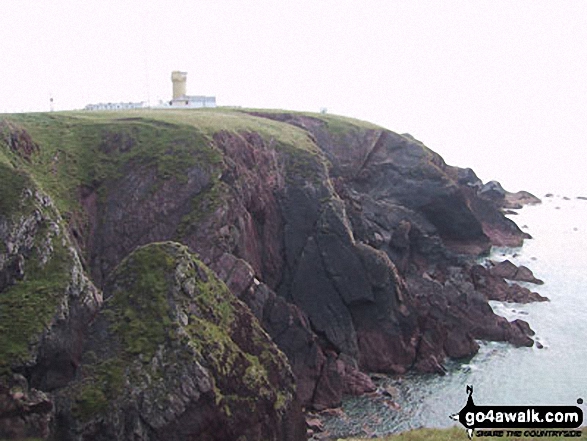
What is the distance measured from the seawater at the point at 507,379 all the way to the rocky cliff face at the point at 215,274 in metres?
2.08

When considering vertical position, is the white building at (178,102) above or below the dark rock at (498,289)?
above

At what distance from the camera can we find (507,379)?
55281 mm

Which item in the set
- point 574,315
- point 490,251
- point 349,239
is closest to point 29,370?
point 349,239

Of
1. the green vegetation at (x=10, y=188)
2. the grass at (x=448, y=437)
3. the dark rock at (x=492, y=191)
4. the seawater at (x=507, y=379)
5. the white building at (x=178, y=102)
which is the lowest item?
the seawater at (x=507, y=379)

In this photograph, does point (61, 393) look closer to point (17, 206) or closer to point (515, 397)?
point (17, 206)

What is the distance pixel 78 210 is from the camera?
57.9 meters

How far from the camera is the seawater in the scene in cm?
4838

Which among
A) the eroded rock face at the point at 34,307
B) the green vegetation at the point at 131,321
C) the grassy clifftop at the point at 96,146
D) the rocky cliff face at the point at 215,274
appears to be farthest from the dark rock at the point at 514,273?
the eroded rock face at the point at 34,307

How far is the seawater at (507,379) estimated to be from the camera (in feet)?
159

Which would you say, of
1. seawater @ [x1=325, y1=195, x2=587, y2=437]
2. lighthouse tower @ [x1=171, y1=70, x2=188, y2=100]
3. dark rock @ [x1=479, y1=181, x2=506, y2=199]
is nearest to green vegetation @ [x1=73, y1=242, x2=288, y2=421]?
seawater @ [x1=325, y1=195, x2=587, y2=437]

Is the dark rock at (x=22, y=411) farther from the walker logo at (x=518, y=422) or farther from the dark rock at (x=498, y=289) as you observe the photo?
the dark rock at (x=498, y=289)

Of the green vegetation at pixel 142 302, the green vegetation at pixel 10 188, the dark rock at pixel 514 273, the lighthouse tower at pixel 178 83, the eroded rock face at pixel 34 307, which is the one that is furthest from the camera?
the lighthouse tower at pixel 178 83

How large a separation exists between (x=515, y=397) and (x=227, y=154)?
117 ft

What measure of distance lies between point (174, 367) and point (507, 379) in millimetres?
31229
